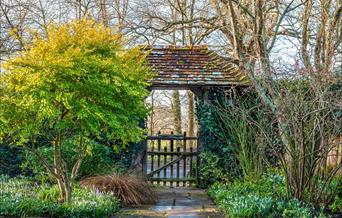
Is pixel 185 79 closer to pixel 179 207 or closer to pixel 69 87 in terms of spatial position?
pixel 179 207

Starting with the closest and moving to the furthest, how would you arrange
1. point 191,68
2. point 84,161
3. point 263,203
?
point 263,203 < point 84,161 < point 191,68

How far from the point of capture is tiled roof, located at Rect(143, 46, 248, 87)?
10047 millimetres

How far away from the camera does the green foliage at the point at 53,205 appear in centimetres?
622

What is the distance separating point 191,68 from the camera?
35.2 feet

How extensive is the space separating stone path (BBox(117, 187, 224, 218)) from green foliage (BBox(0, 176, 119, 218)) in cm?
38

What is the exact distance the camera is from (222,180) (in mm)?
9773

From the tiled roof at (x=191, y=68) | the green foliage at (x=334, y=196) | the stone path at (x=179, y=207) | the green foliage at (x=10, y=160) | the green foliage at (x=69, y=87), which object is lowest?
the stone path at (x=179, y=207)

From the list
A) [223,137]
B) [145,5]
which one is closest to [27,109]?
[223,137]

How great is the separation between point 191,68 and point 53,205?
5.49m

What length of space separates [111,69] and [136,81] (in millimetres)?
551

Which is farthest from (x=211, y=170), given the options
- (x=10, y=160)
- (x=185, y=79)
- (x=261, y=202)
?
(x=10, y=160)

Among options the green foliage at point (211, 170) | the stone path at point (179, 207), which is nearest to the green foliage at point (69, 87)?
the stone path at point (179, 207)

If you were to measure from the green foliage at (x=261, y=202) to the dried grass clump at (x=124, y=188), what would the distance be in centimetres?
131

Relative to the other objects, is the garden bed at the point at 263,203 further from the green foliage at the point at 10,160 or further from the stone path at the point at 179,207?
the green foliage at the point at 10,160
